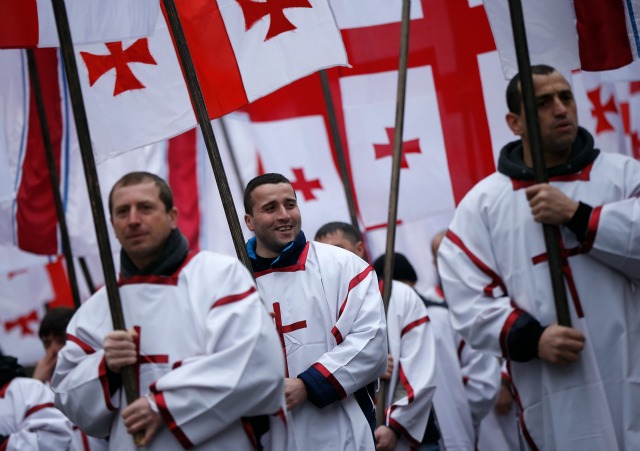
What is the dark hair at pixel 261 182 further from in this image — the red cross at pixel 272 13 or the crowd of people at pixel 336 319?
the red cross at pixel 272 13

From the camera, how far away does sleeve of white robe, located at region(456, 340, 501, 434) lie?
746cm

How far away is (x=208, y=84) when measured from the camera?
21.2 ft

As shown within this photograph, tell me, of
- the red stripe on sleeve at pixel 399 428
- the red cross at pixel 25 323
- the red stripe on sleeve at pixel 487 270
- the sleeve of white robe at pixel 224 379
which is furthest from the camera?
the red cross at pixel 25 323

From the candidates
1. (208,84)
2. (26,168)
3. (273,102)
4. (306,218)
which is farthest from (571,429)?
(26,168)

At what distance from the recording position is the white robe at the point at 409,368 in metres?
6.40

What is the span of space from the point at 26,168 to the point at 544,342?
605 centimetres

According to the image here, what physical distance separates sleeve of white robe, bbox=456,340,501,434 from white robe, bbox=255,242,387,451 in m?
2.50

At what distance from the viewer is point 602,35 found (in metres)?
5.99

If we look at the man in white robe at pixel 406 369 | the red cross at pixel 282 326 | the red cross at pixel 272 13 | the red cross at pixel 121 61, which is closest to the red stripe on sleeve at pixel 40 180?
the red cross at pixel 121 61

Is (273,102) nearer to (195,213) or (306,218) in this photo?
(306,218)

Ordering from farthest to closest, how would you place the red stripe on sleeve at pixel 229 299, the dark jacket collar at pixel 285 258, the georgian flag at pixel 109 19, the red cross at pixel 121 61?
the red cross at pixel 121 61, the georgian flag at pixel 109 19, the dark jacket collar at pixel 285 258, the red stripe on sleeve at pixel 229 299

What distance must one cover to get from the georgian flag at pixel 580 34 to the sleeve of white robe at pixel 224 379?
2688 millimetres

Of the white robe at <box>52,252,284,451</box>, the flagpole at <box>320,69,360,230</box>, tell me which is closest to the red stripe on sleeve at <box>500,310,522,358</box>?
the white robe at <box>52,252,284,451</box>

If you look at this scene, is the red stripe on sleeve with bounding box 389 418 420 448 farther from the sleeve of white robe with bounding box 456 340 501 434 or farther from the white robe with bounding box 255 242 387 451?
the white robe with bounding box 255 242 387 451
